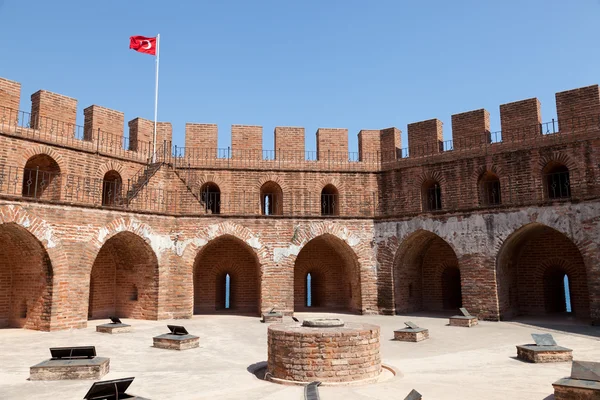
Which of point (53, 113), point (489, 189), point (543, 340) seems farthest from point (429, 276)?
point (53, 113)

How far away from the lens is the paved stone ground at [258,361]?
266 inches

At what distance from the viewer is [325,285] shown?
19969mm

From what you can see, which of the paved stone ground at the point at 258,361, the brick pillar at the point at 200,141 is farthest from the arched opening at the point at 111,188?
the paved stone ground at the point at 258,361

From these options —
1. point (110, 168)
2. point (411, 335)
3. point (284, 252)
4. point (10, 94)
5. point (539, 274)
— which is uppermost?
point (10, 94)

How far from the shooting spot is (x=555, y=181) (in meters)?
16.2

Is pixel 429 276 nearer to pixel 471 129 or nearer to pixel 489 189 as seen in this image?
pixel 489 189

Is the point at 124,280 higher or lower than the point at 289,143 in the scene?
lower

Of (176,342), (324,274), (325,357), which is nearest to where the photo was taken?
(325,357)

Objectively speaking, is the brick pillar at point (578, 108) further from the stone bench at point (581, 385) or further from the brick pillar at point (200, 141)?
the brick pillar at point (200, 141)

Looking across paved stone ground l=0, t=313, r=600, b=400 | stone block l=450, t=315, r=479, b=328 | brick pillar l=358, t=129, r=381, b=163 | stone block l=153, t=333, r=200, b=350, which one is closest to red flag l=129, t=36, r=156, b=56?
brick pillar l=358, t=129, r=381, b=163

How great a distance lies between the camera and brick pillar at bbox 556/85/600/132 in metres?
14.7

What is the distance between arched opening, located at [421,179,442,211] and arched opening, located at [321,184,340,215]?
3.39 metres

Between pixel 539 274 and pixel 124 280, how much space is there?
49.2 ft

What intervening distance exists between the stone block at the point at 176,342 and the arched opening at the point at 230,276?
8029mm
